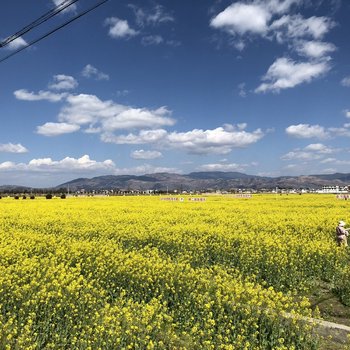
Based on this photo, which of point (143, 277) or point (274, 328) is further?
point (143, 277)

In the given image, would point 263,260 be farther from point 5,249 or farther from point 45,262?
point 5,249

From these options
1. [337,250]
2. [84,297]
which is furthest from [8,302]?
[337,250]

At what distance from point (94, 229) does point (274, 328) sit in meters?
12.6

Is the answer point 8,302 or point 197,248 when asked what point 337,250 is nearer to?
point 197,248

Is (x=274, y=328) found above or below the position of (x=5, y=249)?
below

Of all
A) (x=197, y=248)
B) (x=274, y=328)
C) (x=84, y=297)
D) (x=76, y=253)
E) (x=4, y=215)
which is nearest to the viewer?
(x=274, y=328)

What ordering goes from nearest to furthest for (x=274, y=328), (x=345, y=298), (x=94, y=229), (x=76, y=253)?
(x=274, y=328) → (x=345, y=298) → (x=76, y=253) → (x=94, y=229)

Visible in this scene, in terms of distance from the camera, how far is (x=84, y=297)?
29.2 ft

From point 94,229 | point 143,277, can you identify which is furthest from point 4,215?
point 143,277

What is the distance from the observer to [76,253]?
42.9 ft

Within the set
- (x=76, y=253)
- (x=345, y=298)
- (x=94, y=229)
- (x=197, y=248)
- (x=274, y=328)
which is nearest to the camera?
(x=274, y=328)

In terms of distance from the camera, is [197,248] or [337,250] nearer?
[337,250]

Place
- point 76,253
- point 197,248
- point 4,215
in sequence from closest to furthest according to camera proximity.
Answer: point 76,253 → point 197,248 → point 4,215

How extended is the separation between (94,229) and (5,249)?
612 cm
